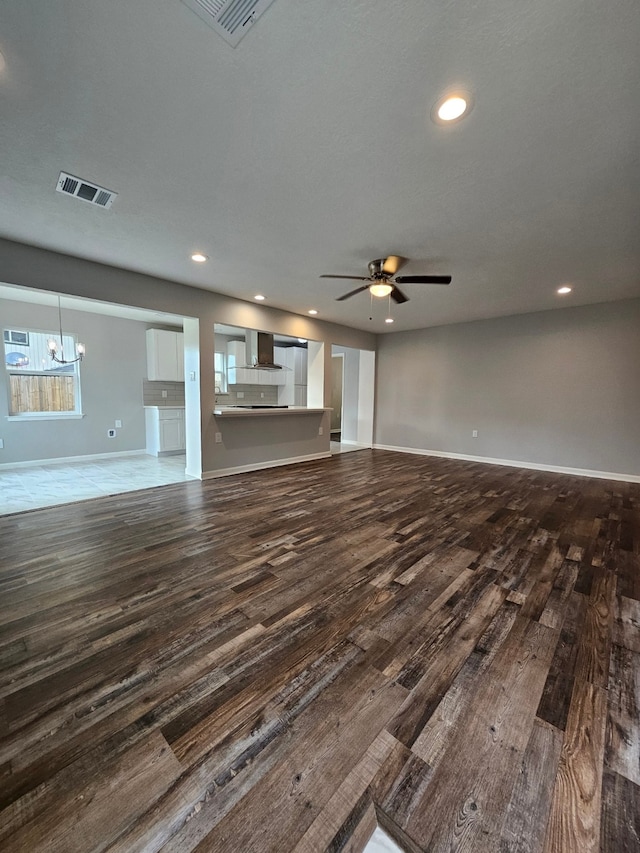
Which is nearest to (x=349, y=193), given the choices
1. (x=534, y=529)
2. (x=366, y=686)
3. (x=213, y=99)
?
(x=213, y=99)

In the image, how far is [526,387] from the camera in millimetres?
5773

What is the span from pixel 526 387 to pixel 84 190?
6308mm

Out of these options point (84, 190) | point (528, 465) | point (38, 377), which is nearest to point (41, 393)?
point (38, 377)

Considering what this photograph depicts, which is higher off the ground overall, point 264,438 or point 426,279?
point 426,279

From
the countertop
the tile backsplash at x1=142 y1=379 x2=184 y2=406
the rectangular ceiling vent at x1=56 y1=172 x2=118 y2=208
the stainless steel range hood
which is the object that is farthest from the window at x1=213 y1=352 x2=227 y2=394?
the rectangular ceiling vent at x1=56 y1=172 x2=118 y2=208

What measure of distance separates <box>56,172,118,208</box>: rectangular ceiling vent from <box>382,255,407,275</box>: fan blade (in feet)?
7.73

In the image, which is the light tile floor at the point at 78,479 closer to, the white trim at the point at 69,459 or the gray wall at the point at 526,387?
the white trim at the point at 69,459

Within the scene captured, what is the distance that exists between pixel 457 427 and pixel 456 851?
247 inches

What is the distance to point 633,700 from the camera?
53.8 inches

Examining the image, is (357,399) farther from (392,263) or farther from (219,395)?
(392,263)

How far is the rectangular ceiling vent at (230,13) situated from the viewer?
1199mm

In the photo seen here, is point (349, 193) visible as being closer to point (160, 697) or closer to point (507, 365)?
point (160, 697)

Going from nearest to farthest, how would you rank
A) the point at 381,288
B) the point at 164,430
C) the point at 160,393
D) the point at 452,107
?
the point at 452,107
the point at 381,288
the point at 164,430
the point at 160,393

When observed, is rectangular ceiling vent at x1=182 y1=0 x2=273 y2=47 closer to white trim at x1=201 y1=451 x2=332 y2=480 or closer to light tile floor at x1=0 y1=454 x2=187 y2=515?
light tile floor at x1=0 y1=454 x2=187 y2=515
